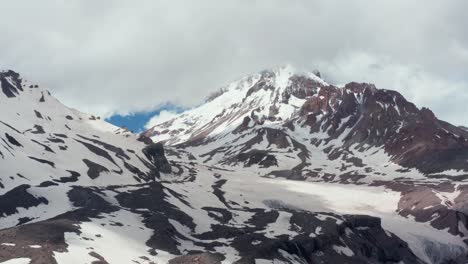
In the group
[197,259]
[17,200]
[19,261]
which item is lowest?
[19,261]

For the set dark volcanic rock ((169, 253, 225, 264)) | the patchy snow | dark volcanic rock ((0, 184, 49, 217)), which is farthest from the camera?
dark volcanic rock ((0, 184, 49, 217))

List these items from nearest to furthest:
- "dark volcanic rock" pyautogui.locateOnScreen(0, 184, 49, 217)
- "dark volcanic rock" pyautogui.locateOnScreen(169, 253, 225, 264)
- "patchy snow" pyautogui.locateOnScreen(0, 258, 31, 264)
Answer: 1. "patchy snow" pyautogui.locateOnScreen(0, 258, 31, 264)
2. "dark volcanic rock" pyautogui.locateOnScreen(169, 253, 225, 264)
3. "dark volcanic rock" pyautogui.locateOnScreen(0, 184, 49, 217)

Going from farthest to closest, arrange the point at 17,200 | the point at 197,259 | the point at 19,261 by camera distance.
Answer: the point at 17,200 → the point at 197,259 → the point at 19,261

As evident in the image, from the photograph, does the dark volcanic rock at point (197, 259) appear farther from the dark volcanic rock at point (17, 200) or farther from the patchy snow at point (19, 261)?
the dark volcanic rock at point (17, 200)

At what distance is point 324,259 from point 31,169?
96327 mm

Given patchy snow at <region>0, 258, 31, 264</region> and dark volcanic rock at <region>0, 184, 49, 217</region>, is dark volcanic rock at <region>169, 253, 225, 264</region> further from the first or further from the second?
dark volcanic rock at <region>0, 184, 49, 217</region>

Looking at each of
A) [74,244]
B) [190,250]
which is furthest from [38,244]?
[190,250]

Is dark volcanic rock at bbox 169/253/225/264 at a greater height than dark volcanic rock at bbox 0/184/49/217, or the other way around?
dark volcanic rock at bbox 0/184/49/217

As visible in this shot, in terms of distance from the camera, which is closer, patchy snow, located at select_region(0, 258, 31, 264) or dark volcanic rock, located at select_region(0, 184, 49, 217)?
patchy snow, located at select_region(0, 258, 31, 264)

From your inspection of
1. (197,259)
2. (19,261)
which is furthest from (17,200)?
(197,259)

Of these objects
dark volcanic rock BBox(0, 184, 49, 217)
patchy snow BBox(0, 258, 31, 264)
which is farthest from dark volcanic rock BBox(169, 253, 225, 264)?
dark volcanic rock BBox(0, 184, 49, 217)

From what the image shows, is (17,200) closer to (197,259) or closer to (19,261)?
(19,261)

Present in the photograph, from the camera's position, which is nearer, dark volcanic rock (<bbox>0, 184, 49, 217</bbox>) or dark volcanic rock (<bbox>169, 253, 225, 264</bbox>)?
dark volcanic rock (<bbox>169, 253, 225, 264</bbox>)

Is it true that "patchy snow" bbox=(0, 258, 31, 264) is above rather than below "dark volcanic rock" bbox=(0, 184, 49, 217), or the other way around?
below
